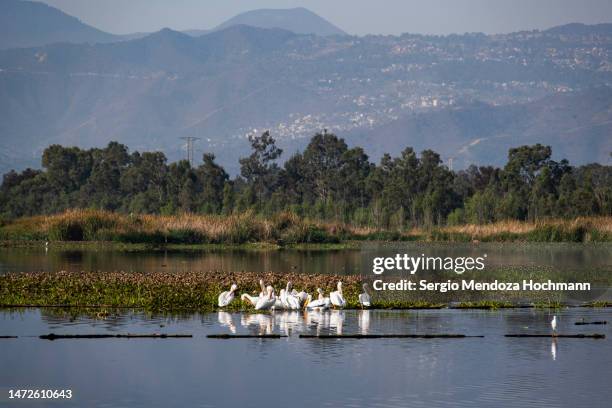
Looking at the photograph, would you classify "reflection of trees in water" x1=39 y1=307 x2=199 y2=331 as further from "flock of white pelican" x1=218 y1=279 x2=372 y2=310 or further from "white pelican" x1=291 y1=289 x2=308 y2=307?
"white pelican" x1=291 y1=289 x2=308 y2=307

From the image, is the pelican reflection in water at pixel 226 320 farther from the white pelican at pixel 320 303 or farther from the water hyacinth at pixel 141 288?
the white pelican at pixel 320 303

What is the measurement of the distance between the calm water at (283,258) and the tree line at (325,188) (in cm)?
1419

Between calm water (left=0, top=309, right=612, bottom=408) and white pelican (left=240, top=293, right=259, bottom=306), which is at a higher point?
white pelican (left=240, top=293, right=259, bottom=306)

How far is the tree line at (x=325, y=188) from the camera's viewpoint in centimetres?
8012

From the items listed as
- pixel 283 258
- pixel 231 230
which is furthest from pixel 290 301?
pixel 231 230

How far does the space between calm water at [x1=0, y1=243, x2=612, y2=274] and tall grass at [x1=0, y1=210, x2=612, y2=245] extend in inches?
127

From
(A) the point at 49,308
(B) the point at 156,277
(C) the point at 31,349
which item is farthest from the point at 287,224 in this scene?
(C) the point at 31,349

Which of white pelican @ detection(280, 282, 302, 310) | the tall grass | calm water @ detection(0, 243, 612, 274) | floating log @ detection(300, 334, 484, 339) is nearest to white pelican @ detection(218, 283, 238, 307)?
white pelican @ detection(280, 282, 302, 310)

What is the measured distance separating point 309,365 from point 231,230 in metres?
42.7

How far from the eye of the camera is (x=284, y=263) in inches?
1924

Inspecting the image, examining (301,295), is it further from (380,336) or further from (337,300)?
(380,336)

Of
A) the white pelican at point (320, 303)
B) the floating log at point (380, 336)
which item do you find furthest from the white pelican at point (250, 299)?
the floating log at point (380, 336)

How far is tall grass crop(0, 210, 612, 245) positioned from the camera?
A: 64688mm

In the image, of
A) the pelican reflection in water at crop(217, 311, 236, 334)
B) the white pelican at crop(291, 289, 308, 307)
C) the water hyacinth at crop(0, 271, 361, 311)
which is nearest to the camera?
the pelican reflection in water at crop(217, 311, 236, 334)
